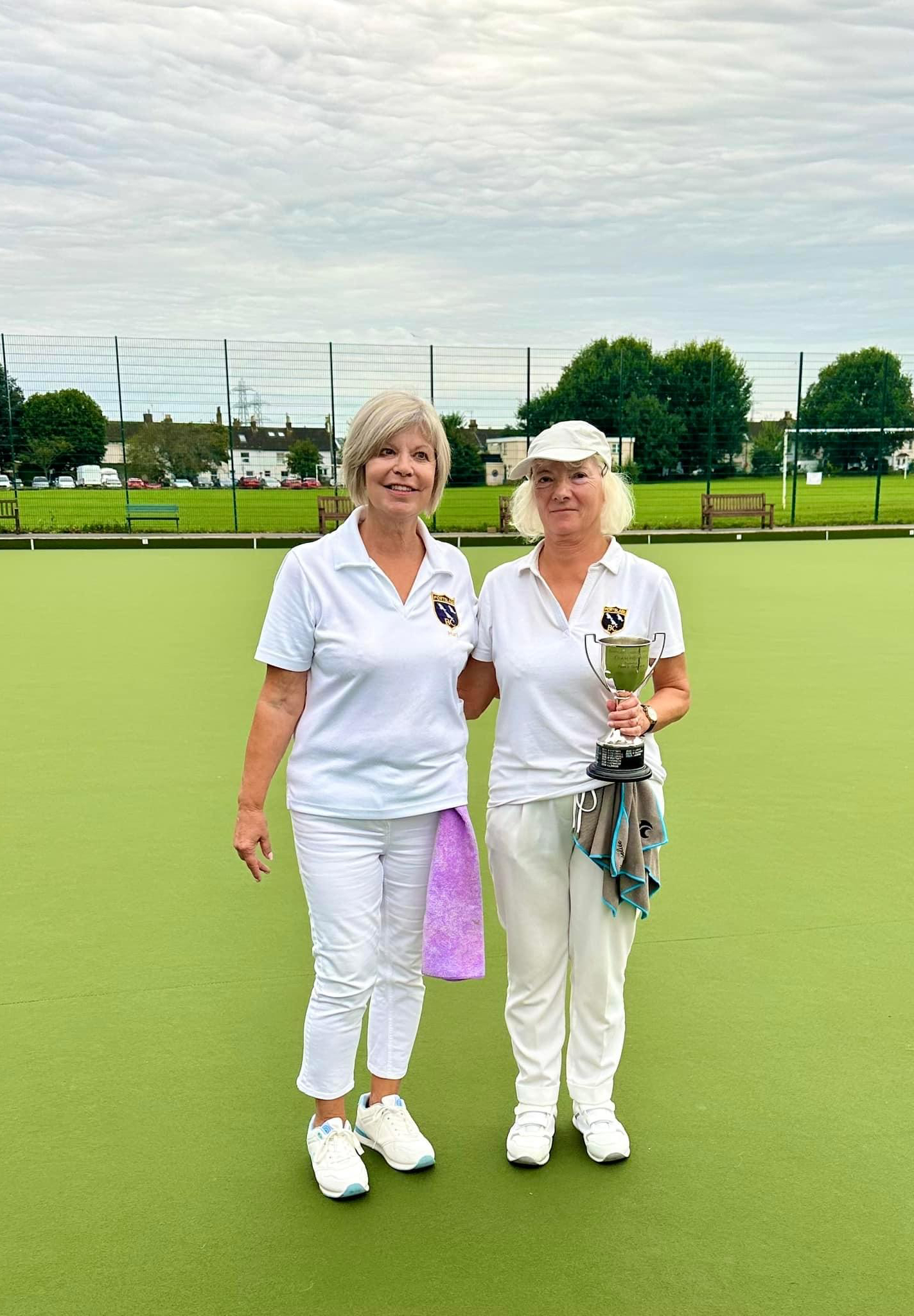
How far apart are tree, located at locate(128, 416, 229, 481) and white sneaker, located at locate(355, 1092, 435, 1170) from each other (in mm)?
20077

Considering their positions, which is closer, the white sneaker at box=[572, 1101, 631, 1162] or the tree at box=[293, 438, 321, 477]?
the white sneaker at box=[572, 1101, 631, 1162]

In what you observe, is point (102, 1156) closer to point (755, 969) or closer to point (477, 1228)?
point (477, 1228)

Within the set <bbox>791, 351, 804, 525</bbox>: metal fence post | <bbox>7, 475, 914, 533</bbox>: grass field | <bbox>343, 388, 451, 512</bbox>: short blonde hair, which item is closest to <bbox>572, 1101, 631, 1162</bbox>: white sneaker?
<bbox>343, 388, 451, 512</bbox>: short blonde hair

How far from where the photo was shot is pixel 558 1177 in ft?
8.03

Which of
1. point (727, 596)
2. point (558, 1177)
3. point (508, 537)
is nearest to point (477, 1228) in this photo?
point (558, 1177)

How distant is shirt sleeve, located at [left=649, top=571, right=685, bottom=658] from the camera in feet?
8.14

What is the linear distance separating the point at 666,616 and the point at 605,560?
0.61 feet

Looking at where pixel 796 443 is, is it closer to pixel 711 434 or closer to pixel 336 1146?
pixel 711 434

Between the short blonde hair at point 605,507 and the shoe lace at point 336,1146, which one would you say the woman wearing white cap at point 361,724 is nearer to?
the shoe lace at point 336,1146

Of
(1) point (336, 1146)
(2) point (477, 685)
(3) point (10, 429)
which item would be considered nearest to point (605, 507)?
(2) point (477, 685)

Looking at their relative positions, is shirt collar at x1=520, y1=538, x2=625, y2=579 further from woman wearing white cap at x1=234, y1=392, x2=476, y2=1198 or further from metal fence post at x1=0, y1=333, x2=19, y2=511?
metal fence post at x1=0, y1=333, x2=19, y2=511

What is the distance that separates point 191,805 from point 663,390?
20170mm

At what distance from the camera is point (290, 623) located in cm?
234

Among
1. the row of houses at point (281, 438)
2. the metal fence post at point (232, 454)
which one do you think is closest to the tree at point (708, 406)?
the row of houses at point (281, 438)
